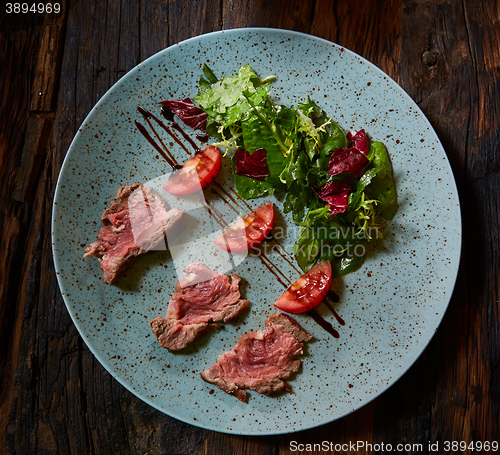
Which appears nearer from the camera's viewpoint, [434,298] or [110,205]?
[434,298]

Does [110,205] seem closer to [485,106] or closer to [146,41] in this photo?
[146,41]

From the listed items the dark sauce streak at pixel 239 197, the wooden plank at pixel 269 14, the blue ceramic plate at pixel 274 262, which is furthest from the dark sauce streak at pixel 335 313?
the wooden plank at pixel 269 14

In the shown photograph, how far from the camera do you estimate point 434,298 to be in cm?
251

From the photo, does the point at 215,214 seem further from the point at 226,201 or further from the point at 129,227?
the point at 129,227

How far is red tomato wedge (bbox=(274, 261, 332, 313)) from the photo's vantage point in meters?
2.52

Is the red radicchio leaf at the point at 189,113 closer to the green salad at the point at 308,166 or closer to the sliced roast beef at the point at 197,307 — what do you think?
the green salad at the point at 308,166

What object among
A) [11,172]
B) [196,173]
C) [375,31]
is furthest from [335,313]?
[11,172]

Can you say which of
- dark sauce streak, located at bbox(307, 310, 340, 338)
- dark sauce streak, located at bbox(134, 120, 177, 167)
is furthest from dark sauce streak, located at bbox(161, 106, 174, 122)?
dark sauce streak, located at bbox(307, 310, 340, 338)

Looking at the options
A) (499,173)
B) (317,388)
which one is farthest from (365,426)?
(499,173)

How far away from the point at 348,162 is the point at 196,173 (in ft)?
3.56

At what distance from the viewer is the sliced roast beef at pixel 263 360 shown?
2.54m

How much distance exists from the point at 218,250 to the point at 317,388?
1.22 m

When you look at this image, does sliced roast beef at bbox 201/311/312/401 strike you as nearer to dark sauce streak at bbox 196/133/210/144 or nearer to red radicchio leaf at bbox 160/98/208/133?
dark sauce streak at bbox 196/133/210/144

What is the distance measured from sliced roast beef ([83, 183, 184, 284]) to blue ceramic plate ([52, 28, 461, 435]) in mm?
91
